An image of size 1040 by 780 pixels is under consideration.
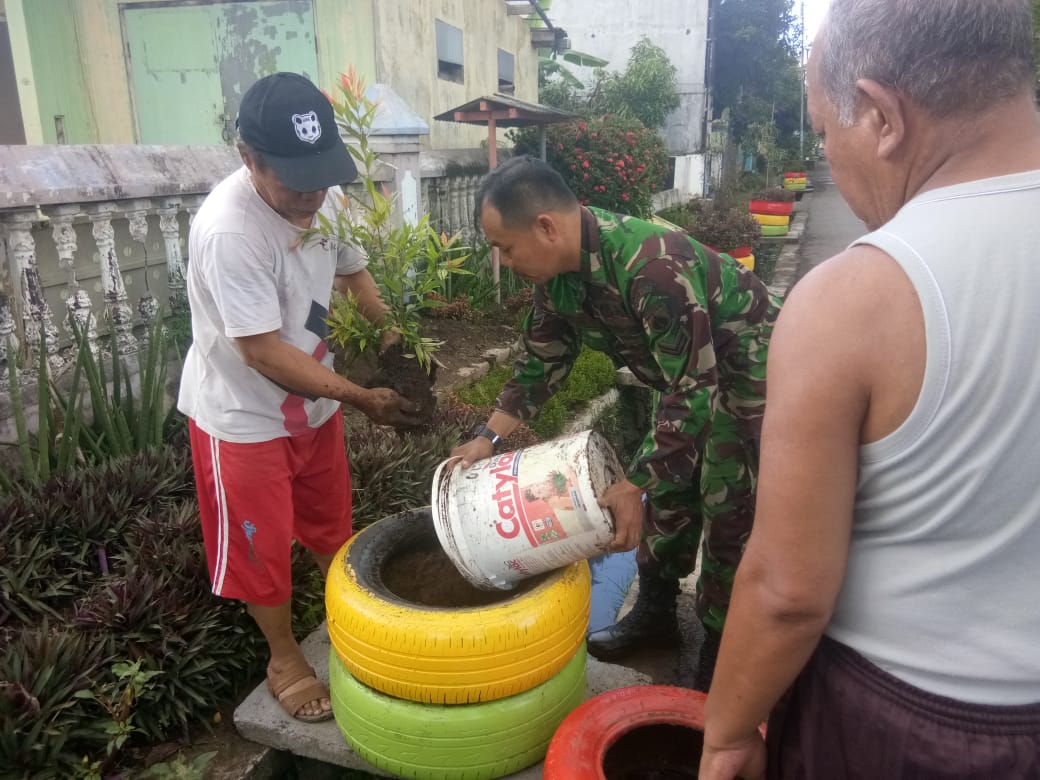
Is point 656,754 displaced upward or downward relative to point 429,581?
downward

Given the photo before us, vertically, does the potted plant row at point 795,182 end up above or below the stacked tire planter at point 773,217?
above

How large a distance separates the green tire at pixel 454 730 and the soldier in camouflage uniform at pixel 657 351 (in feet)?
1.88

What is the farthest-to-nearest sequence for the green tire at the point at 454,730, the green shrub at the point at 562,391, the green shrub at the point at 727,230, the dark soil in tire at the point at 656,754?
1. the green shrub at the point at 727,230
2. the green shrub at the point at 562,391
3. the green tire at the point at 454,730
4. the dark soil in tire at the point at 656,754

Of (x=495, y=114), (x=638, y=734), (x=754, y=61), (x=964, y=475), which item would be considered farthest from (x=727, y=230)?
(x=754, y=61)

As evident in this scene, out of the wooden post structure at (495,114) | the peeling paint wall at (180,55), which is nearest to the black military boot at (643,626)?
the wooden post structure at (495,114)

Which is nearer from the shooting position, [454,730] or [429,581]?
[454,730]

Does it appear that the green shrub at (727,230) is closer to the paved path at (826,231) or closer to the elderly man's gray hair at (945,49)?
the paved path at (826,231)

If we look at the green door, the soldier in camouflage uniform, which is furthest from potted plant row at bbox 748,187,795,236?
the soldier in camouflage uniform

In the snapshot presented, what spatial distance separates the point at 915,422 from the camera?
3.31 ft

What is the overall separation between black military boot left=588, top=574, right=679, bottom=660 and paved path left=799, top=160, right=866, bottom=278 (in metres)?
8.63

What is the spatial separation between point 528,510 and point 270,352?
0.92 metres

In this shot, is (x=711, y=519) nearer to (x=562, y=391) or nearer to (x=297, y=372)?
(x=297, y=372)

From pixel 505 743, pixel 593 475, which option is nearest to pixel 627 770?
pixel 505 743

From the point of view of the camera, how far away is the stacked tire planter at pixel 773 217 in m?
16.7
